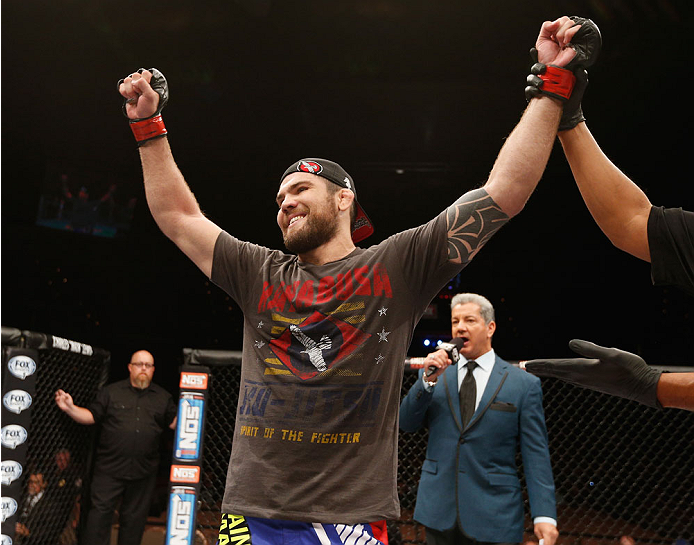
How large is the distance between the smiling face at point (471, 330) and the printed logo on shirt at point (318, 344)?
1.64 meters

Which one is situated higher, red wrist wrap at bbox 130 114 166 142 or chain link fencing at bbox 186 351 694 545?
red wrist wrap at bbox 130 114 166 142

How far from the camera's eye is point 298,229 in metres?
1.58

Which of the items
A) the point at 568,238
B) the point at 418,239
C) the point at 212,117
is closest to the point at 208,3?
the point at 212,117

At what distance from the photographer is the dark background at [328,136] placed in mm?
5867

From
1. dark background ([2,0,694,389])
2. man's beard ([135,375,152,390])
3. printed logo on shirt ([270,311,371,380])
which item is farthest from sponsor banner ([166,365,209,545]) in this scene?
dark background ([2,0,694,389])

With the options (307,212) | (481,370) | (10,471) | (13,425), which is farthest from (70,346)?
(307,212)

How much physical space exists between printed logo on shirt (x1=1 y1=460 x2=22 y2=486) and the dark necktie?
211 centimetres

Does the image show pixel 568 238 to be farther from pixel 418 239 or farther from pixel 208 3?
pixel 418 239

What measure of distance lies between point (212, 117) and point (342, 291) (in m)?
6.89

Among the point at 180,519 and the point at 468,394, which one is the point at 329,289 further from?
the point at 180,519

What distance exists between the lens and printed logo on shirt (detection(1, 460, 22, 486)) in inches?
114

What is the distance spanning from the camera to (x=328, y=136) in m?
8.18

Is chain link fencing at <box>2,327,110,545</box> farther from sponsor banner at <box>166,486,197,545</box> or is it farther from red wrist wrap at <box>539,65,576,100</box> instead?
red wrist wrap at <box>539,65,576,100</box>

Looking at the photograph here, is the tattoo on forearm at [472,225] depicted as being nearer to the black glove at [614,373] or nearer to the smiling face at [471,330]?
the black glove at [614,373]
